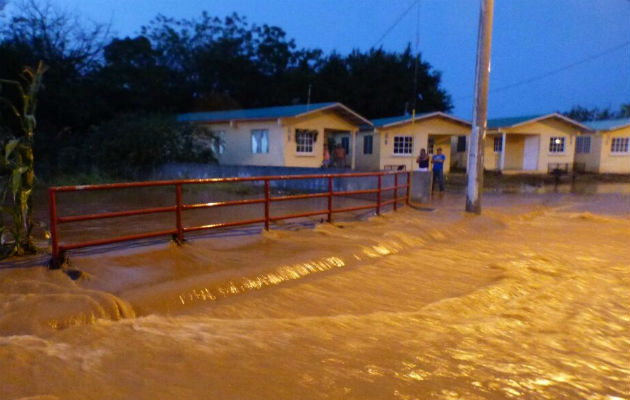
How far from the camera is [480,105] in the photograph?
38.3ft

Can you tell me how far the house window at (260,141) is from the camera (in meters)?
24.1

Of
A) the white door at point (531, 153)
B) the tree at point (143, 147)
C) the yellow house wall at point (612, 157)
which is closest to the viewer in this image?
the tree at point (143, 147)

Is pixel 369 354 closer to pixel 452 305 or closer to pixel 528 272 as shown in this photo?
pixel 452 305

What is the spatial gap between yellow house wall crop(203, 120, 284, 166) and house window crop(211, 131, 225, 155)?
0.18m

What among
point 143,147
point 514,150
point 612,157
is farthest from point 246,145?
point 612,157

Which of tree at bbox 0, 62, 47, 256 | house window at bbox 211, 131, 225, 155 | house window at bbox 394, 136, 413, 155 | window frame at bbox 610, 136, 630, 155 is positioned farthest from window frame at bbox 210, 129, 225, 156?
window frame at bbox 610, 136, 630, 155

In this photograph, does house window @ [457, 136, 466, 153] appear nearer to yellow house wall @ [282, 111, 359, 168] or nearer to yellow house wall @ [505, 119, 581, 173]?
yellow house wall @ [505, 119, 581, 173]

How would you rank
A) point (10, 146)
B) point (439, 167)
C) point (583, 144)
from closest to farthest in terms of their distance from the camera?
point (10, 146) < point (439, 167) < point (583, 144)

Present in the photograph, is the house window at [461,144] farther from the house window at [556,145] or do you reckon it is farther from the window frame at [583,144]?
the window frame at [583,144]

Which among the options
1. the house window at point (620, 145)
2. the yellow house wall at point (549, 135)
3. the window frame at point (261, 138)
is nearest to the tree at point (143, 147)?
the window frame at point (261, 138)

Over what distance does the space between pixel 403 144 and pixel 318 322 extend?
2429cm

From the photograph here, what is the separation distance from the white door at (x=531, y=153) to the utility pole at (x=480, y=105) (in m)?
22.0

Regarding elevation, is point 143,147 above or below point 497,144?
below

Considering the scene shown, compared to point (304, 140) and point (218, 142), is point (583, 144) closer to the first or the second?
point (304, 140)
